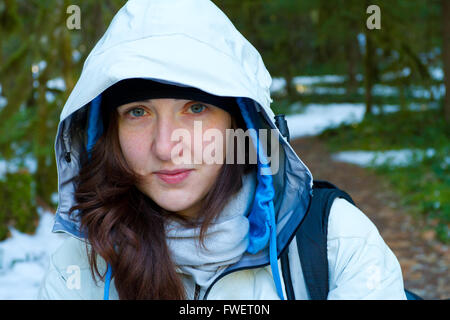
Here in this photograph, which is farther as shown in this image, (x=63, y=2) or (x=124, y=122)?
(x=63, y=2)

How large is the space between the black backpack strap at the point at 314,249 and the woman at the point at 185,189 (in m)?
0.02

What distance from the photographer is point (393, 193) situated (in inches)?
317

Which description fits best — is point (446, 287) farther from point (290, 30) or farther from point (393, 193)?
point (290, 30)

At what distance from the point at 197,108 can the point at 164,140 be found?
169 mm

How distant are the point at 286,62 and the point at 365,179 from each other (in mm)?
13068

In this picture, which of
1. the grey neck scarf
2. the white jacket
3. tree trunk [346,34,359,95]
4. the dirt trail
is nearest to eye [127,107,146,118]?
the grey neck scarf

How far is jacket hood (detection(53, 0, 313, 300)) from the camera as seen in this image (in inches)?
61.2

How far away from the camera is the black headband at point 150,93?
5.28ft

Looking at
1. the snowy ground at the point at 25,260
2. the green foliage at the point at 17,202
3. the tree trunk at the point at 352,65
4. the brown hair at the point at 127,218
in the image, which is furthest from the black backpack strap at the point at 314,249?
the tree trunk at the point at 352,65

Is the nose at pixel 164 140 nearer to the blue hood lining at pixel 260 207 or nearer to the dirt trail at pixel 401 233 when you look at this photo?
the blue hood lining at pixel 260 207

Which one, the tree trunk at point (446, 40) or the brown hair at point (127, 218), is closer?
the brown hair at point (127, 218)

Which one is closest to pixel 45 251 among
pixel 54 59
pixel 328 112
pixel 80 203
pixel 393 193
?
pixel 54 59

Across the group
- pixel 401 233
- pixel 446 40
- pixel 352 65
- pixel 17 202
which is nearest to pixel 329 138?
pixel 446 40

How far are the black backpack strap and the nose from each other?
496 mm
